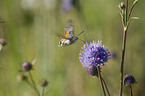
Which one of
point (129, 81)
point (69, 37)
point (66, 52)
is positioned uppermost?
point (69, 37)

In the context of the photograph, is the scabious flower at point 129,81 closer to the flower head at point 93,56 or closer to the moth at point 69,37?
the flower head at point 93,56

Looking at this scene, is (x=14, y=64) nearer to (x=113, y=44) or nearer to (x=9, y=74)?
(x=9, y=74)

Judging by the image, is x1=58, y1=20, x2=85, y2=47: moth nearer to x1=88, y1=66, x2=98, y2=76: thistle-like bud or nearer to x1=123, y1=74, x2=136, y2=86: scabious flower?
x1=88, y1=66, x2=98, y2=76: thistle-like bud

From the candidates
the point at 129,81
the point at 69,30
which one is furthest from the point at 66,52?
the point at 129,81

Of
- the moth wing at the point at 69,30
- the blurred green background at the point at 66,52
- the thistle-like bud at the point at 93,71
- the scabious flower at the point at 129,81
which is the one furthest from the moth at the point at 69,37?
the blurred green background at the point at 66,52

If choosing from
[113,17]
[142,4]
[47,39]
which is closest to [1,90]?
[47,39]

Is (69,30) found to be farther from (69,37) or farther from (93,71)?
(93,71)
